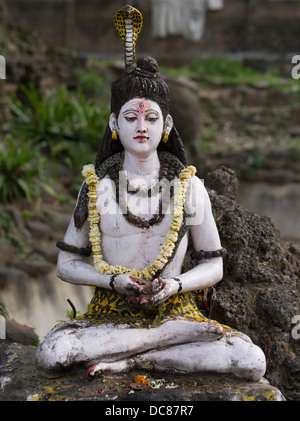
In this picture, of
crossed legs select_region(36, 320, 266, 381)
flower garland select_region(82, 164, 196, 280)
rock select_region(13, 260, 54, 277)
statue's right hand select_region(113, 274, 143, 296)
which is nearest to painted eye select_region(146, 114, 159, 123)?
flower garland select_region(82, 164, 196, 280)

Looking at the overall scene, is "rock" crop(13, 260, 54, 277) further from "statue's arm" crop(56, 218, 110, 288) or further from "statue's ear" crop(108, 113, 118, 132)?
"statue's ear" crop(108, 113, 118, 132)

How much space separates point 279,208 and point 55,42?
8.01 metres

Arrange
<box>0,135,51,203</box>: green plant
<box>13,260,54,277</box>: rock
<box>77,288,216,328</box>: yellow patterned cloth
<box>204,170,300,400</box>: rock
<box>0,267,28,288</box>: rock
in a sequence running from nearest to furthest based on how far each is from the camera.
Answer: <box>77,288,216,328</box>: yellow patterned cloth
<box>204,170,300,400</box>: rock
<box>0,267,28,288</box>: rock
<box>13,260,54,277</box>: rock
<box>0,135,51,203</box>: green plant

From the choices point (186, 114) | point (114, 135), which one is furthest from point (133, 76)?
point (186, 114)

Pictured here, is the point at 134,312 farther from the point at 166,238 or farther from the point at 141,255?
the point at 166,238

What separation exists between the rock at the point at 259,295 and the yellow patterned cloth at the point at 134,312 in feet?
1.67

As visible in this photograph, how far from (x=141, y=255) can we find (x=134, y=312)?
12.5 inches

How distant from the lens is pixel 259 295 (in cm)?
410

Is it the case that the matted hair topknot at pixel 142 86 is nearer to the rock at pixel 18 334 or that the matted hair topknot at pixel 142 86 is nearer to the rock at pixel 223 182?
the rock at pixel 223 182

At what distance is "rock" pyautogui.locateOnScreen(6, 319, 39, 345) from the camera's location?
15.0 ft

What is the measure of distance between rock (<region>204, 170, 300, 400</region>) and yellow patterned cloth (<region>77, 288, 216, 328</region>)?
Result: 508mm

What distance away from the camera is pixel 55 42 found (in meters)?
16.2

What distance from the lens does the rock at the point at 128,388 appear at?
3.09m
